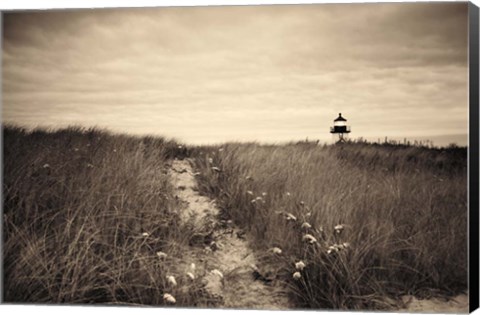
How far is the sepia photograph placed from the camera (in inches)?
295

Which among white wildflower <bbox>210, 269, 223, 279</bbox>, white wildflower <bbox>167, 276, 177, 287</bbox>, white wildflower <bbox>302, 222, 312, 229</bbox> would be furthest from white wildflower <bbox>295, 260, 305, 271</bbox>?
white wildflower <bbox>167, 276, 177, 287</bbox>

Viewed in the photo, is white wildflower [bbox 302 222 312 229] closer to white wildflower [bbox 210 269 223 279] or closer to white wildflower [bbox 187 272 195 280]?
white wildflower [bbox 210 269 223 279]

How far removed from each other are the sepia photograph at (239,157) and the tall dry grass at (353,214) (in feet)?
0.04

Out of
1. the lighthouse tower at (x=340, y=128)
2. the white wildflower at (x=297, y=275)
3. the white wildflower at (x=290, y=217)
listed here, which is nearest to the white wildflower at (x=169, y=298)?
the white wildflower at (x=297, y=275)

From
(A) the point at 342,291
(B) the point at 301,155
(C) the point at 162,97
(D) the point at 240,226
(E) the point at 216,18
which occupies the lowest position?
(A) the point at 342,291

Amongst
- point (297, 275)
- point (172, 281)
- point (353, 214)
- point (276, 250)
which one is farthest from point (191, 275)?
point (353, 214)

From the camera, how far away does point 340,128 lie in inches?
306

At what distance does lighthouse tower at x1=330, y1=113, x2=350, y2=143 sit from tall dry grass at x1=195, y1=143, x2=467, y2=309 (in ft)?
0.36

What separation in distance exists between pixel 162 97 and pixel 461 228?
2.74 meters

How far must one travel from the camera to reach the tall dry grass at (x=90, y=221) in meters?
7.87

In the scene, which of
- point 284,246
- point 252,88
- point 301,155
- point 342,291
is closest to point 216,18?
point 252,88

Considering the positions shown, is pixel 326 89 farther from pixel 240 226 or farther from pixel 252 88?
pixel 240 226

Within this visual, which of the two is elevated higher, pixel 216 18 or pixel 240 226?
pixel 216 18

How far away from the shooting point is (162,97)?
801 centimetres
